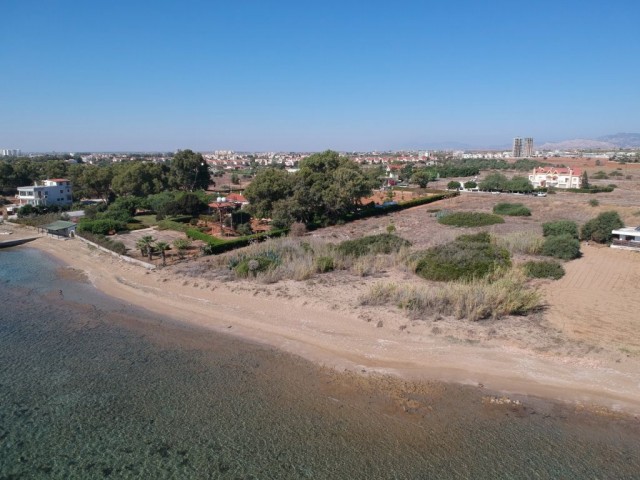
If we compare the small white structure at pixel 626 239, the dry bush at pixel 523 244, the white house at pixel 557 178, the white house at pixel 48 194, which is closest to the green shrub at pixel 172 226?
the white house at pixel 48 194

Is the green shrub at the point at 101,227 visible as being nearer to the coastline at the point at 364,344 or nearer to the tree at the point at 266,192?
the tree at the point at 266,192

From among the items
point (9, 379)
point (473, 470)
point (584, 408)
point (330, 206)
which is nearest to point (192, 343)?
point (9, 379)

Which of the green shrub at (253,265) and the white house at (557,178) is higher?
the white house at (557,178)

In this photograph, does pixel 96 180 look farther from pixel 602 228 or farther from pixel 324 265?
pixel 602 228

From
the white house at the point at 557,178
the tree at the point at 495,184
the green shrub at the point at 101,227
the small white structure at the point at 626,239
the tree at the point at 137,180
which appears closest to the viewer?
the small white structure at the point at 626,239

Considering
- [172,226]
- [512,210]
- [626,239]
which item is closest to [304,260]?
[172,226]

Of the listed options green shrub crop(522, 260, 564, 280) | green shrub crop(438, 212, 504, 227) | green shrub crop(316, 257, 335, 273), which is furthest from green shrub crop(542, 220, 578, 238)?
green shrub crop(316, 257, 335, 273)
